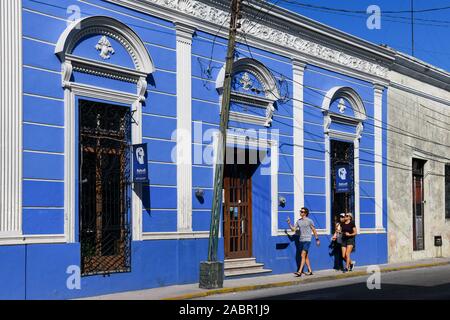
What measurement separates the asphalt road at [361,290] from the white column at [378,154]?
4.11m

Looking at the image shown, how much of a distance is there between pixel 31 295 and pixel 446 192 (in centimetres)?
1855

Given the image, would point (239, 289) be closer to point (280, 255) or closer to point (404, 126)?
point (280, 255)

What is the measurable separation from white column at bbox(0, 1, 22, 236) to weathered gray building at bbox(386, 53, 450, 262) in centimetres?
1409

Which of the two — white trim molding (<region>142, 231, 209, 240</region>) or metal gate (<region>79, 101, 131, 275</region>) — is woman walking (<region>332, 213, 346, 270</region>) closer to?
Result: white trim molding (<region>142, 231, 209, 240</region>)

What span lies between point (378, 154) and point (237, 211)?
6970 millimetres

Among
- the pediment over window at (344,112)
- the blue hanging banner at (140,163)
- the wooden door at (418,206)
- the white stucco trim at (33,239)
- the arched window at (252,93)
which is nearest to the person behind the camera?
the white stucco trim at (33,239)

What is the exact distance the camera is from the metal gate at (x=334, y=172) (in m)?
20.8

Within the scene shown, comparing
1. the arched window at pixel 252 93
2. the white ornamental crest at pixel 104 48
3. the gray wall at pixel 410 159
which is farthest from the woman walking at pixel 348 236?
the white ornamental crest at pixel 104 48

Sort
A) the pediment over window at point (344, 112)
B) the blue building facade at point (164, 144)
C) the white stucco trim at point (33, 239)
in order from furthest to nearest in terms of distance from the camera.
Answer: the pediment over window at point (344, 112) < the blue building facade at point (164, 144) < the white stucco trim at point (33, 239)

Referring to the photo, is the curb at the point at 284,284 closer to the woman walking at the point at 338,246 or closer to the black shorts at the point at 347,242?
the black shorts at the point at 347,242

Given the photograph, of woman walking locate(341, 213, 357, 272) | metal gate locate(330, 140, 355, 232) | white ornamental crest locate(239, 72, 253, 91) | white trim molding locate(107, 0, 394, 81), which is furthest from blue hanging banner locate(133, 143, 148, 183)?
metal gate locate(330, 140, 355, 232)

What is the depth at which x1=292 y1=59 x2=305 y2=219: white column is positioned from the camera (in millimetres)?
19156

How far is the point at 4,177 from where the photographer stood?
12.0m

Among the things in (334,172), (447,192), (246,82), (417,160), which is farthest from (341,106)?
(447,192)
